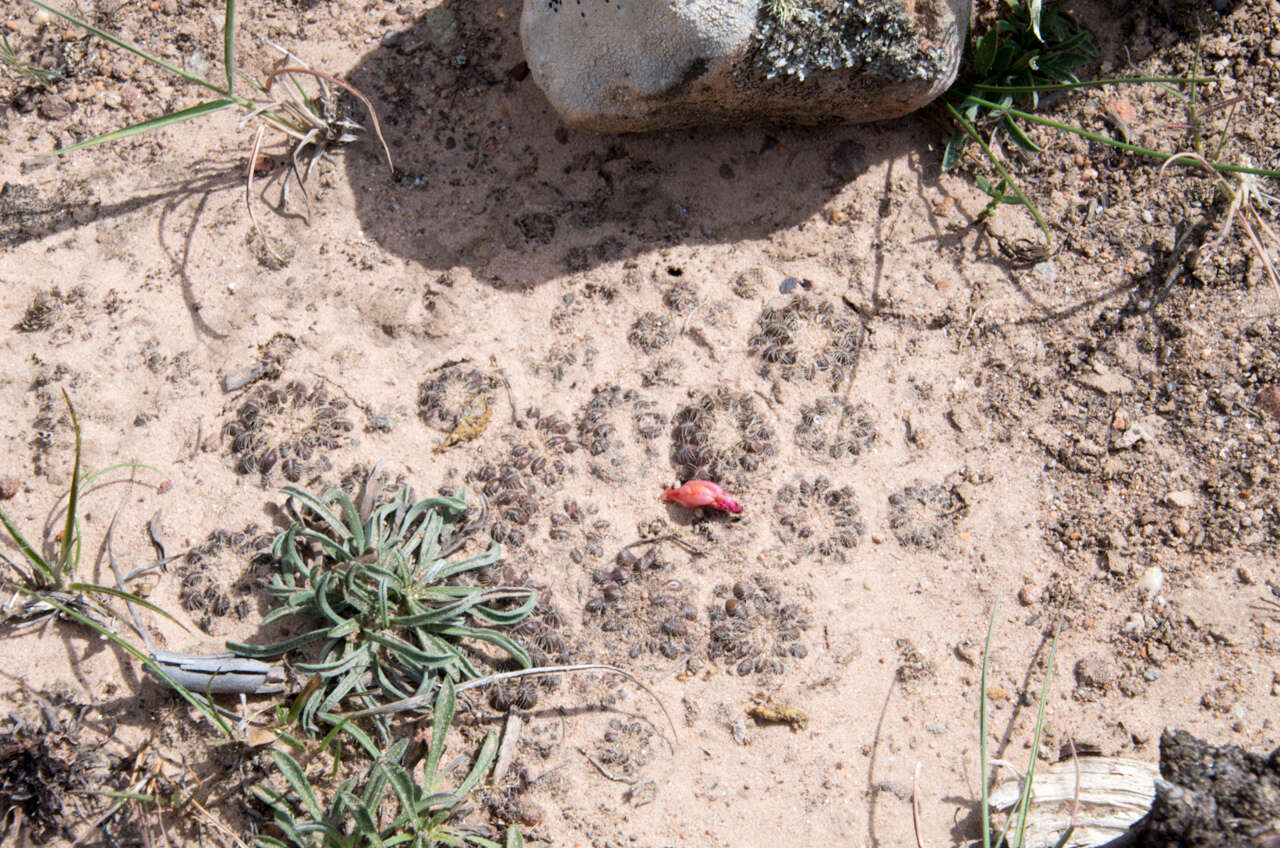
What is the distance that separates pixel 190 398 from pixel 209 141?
1070 millimetres

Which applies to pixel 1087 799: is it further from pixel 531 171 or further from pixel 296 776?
pixel 531 171

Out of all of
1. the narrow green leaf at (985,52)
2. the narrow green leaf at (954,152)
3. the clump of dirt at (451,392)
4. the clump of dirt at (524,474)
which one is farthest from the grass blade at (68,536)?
the narrow green leaf at (985,52)

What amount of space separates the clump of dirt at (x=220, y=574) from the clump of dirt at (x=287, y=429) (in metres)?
0.24

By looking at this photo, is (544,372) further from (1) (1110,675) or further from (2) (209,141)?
(1) (1110,675)

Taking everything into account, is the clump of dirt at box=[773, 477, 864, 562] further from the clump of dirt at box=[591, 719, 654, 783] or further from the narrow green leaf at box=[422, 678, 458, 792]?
A: the narrow green leaf at box=[422, 678, 458, 792]

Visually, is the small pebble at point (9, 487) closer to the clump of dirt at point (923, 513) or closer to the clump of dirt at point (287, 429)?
the clump of dirt at point (287, 429)

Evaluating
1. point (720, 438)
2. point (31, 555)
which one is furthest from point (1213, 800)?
point (31, 555)

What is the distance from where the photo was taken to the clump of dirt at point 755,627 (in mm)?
3043

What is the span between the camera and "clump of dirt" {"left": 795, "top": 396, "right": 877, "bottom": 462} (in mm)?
3297

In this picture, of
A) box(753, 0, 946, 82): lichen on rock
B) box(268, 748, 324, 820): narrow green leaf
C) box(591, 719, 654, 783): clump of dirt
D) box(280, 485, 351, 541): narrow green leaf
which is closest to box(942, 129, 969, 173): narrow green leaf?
box(753, 0, 946, 82): lichen on rock

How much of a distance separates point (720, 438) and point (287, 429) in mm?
1527

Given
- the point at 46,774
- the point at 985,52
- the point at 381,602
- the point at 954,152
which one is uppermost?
the point at 985,52

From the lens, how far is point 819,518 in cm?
321

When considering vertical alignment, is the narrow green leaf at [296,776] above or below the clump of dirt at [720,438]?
below
